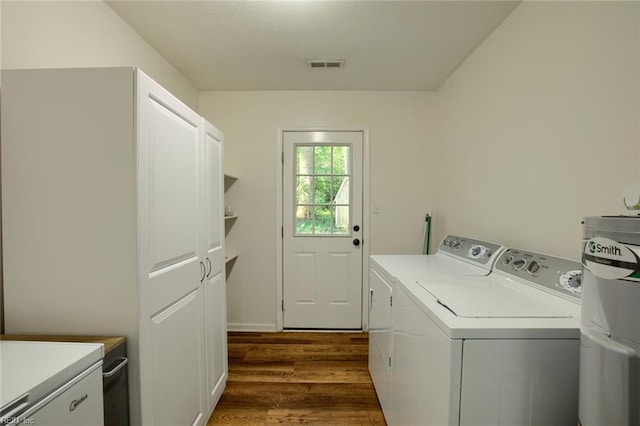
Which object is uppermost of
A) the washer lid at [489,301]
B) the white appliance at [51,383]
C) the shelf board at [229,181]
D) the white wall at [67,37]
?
the white wall at [67,37]

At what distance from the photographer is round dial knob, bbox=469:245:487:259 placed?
1.62 m

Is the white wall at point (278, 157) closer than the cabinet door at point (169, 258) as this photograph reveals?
No

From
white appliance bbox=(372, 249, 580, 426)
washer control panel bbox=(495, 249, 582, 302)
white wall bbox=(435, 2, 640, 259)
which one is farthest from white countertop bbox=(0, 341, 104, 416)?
white wall bbox=(435, 2, 640, 259)

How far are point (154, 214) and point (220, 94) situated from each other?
1.99m

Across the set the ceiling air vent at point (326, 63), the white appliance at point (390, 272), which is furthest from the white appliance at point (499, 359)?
the ceiling air vent at point (326, 63)

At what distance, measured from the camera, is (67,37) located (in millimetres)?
1363

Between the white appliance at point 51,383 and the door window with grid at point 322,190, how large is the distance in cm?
201

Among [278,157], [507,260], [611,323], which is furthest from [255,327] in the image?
[611,323]

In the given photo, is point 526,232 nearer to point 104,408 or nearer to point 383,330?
point 383,330

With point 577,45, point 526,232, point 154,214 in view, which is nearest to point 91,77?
point 154,214

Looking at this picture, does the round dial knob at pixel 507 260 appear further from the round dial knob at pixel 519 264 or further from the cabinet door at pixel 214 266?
the cabinet door at pixel 214 266

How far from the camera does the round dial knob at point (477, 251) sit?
63.7 inches

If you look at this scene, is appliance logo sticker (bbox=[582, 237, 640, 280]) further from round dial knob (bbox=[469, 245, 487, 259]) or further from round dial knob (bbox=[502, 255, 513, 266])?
round dial knob (bbox=[469, 245, 487, 259])

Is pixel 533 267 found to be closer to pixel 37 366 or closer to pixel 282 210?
pixel 37 366
